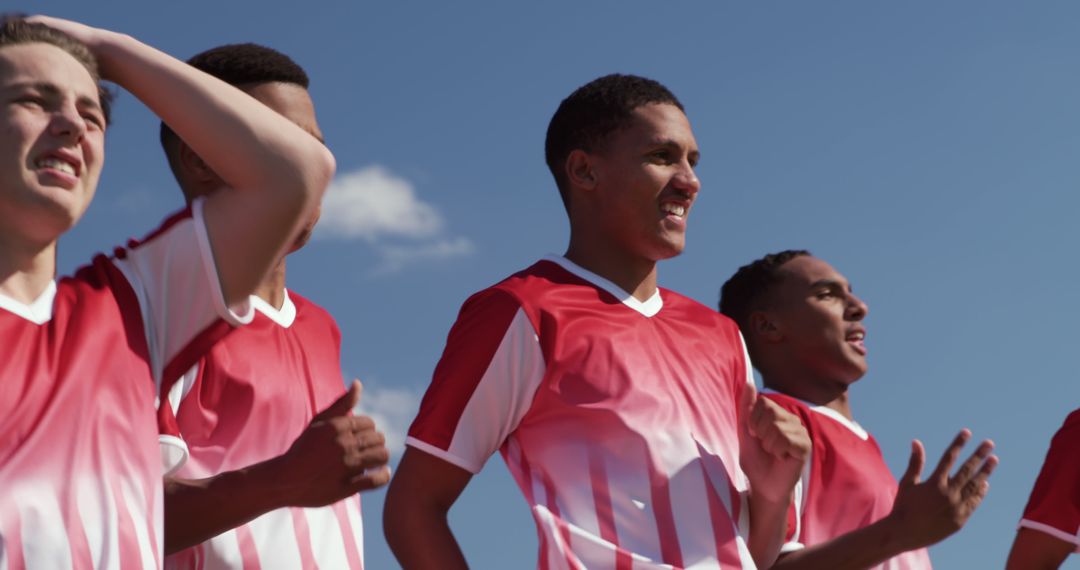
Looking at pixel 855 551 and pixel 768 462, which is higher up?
pixel 768 462

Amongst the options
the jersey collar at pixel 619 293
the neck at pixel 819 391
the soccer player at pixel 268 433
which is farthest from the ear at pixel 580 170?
the neck at pixel 819 391

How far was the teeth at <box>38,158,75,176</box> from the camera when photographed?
3.29m

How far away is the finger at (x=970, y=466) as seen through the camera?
499 centimetres

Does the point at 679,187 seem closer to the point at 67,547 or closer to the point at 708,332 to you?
the point at 708,332

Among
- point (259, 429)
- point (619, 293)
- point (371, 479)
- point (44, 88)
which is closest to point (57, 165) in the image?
point (44, 88)

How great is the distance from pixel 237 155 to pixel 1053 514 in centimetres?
467

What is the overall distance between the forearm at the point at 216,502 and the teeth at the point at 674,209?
201 cm

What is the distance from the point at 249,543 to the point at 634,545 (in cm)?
122

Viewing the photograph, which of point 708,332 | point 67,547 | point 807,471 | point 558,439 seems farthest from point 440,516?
point 807,471

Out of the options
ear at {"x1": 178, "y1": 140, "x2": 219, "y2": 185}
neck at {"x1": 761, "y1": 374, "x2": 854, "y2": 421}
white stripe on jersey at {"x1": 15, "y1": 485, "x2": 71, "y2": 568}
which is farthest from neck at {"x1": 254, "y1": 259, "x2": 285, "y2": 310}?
neck at {"x1": 761, "y1": 374, "x2": 854, "y2": 421}

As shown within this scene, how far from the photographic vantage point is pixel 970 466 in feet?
16.5

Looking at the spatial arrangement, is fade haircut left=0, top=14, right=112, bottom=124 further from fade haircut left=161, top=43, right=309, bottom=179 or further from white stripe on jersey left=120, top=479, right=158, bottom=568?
fade haircut left=161, top=43, right=309, bottom=179

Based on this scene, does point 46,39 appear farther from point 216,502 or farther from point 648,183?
point 648,183

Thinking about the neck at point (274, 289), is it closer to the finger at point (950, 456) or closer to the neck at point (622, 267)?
the neck at point (622, 267)
